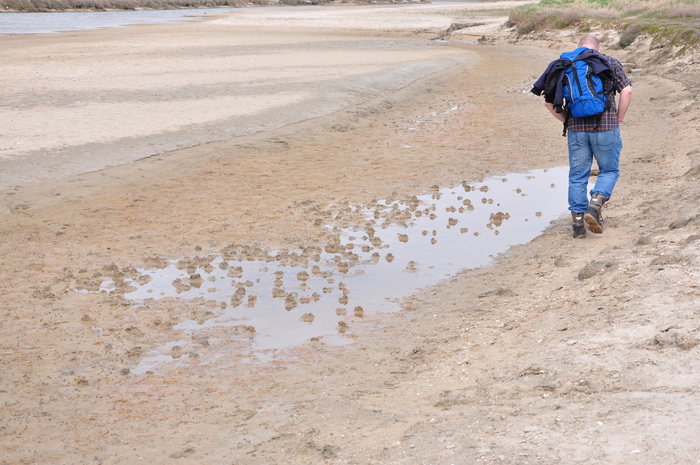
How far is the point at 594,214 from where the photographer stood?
7570 mm

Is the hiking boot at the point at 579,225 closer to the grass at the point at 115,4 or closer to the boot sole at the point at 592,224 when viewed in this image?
the boot sole at the point at 592,224

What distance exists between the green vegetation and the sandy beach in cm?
846

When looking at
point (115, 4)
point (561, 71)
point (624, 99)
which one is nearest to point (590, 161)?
point (624, 99)

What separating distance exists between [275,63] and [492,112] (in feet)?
30.2

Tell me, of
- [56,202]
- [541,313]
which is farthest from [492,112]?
[541,313]

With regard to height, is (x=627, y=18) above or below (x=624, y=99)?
above

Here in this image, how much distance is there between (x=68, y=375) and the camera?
17.7 ft

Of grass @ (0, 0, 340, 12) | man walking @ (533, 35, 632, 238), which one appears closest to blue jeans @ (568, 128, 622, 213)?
man walking @ (533, 35, 632, 238)

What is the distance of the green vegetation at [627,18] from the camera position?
912 inches

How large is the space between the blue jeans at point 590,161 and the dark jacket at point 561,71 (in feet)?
1.56

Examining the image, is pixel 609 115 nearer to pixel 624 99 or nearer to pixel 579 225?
pixel 624 99

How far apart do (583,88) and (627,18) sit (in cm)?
2793

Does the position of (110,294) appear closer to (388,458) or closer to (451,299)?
(451,299)

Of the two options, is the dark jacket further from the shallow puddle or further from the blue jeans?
the shallow puddle
